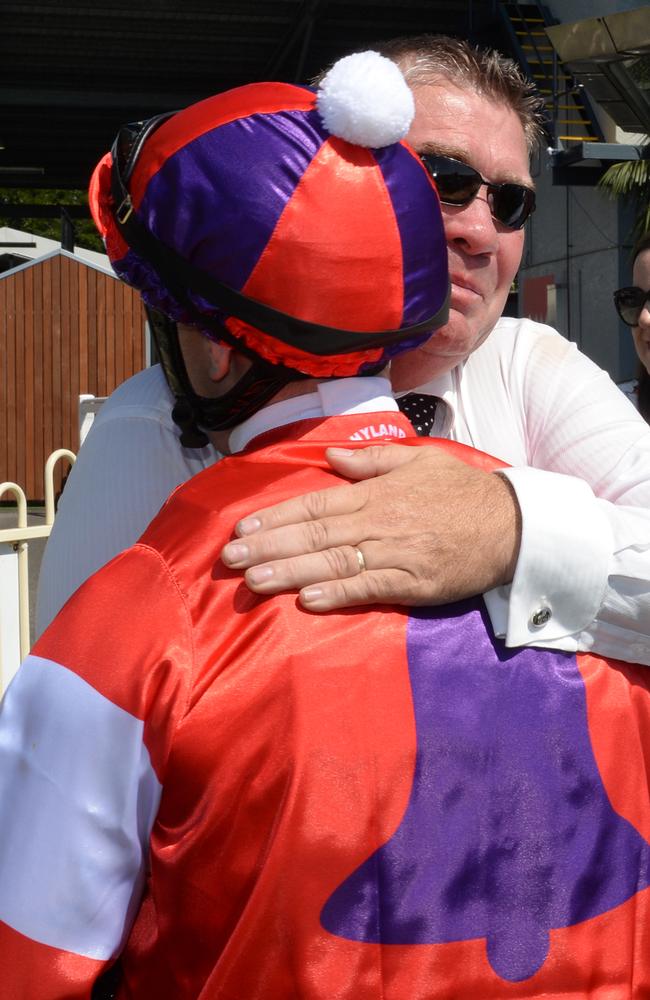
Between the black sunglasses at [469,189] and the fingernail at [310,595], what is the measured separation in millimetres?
939

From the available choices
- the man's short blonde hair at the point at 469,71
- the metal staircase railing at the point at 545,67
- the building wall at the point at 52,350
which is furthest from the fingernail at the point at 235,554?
the building wall at the point at 52,350

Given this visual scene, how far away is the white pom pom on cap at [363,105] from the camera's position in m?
1.20

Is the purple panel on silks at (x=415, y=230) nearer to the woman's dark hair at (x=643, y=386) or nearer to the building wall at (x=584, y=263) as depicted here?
the woman's dark hair at (x=643, y=386)

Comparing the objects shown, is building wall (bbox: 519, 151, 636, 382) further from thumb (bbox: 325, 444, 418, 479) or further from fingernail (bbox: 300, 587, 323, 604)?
fingernail (bbox: 300, 587, 323, 604)

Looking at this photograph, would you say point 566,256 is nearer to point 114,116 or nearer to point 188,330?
point 114,116

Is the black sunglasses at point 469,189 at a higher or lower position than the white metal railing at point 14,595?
higher

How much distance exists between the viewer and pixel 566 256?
1409 centimetres

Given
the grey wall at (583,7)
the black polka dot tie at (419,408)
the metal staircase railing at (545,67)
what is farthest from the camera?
the grey wall at (583,7)

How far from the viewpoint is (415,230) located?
1.24 m

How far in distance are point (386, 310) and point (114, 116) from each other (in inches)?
735

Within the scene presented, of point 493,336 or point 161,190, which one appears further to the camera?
point 493,336

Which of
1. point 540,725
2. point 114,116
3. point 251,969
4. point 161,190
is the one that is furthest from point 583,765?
point 114,116

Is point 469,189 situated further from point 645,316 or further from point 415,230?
point 645,316

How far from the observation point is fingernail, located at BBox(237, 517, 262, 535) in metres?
1.14
